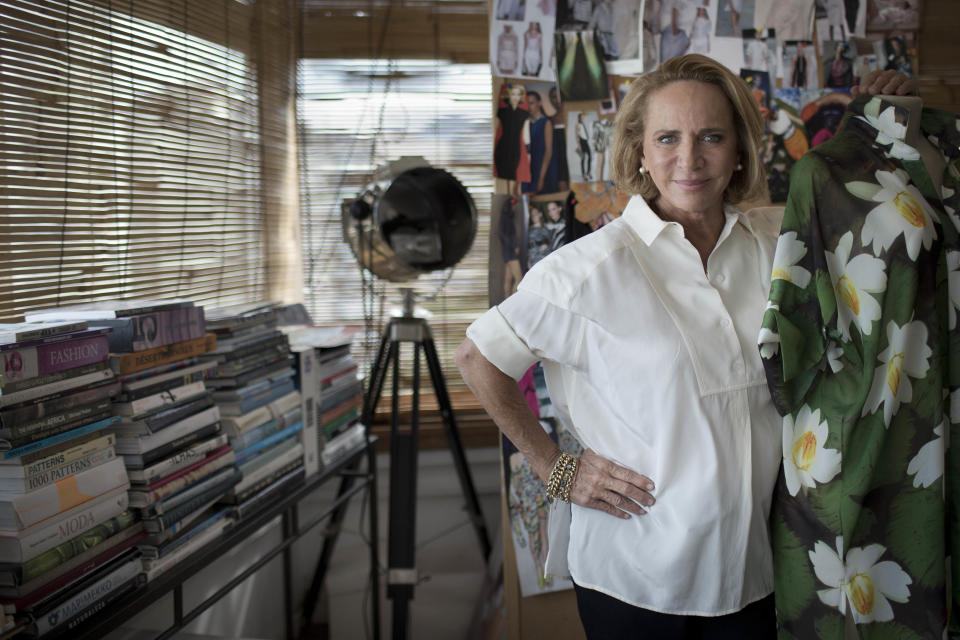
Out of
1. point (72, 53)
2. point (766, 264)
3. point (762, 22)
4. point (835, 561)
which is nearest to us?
point (835, 561)

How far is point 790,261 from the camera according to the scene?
123cm

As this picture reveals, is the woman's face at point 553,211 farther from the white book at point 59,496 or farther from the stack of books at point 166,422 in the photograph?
the white book at point 59,496

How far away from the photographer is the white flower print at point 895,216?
1.20m

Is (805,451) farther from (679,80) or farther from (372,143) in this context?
(372,143)

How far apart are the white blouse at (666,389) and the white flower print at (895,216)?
6.7 inches

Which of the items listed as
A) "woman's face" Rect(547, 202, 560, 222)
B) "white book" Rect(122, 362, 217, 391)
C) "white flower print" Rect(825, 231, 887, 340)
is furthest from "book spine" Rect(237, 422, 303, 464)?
"white flower print" Rect(825, 231, 887, 340)

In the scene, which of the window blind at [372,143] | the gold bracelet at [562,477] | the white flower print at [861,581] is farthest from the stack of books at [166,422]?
the window blind at [372,143]

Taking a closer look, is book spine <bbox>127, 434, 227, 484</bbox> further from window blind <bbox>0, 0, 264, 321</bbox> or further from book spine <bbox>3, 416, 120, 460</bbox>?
window blind <bbox>0, 0, 264, 321</bbox>

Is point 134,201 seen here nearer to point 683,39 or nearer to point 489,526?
point 683,39

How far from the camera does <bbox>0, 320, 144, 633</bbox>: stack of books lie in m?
1.09

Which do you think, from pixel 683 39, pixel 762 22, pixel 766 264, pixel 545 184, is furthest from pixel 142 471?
pixel 762 22

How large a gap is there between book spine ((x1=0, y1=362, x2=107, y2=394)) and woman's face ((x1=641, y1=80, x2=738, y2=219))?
0.96 meters

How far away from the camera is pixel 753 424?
123 centimetres

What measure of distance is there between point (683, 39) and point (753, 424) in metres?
1.23
